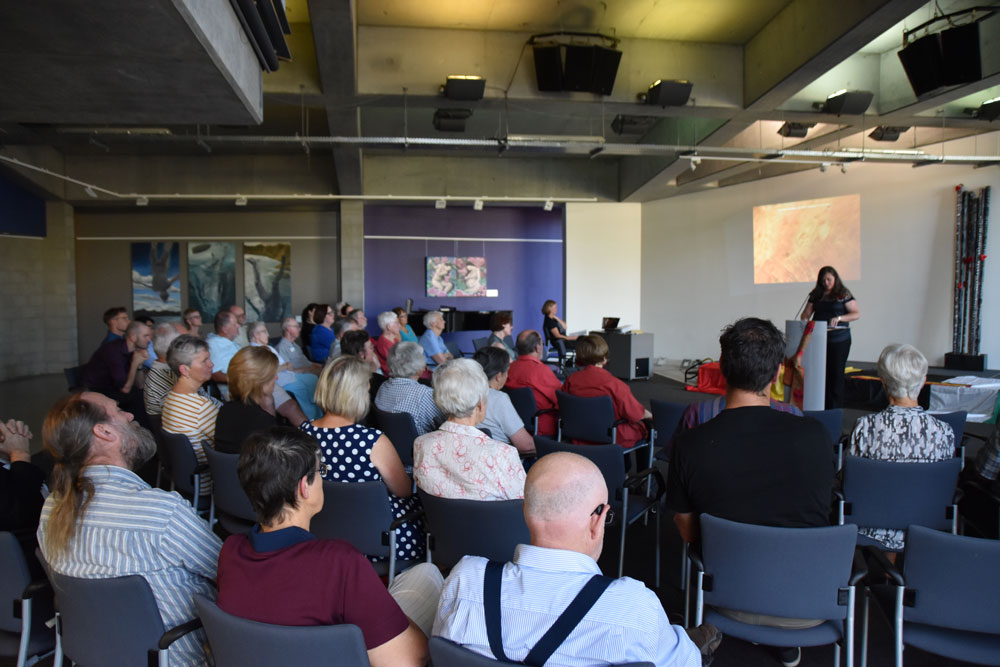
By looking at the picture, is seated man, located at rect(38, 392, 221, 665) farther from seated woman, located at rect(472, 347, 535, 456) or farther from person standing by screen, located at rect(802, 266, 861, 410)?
person standing by screen, located at rect(802, 266, 861, 410)

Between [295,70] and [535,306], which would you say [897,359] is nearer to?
[295,70]

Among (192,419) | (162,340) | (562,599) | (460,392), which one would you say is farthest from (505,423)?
(162,340)

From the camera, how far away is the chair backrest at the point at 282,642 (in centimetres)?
120

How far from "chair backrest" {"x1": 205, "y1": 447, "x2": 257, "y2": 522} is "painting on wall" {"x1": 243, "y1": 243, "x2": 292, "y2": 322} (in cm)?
1014

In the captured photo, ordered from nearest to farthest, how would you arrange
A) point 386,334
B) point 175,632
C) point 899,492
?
point 175,632 → point 899,492 → point 386,334

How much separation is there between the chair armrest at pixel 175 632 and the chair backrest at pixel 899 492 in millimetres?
2393

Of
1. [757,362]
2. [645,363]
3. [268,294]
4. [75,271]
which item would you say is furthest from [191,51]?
[75,271]

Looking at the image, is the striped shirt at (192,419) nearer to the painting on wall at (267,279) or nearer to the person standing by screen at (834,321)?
the person standing by screen at (834,321)

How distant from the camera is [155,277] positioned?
1234cm

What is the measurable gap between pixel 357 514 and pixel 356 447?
264mm

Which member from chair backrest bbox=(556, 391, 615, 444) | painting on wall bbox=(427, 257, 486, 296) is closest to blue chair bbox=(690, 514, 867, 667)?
chair backrest bbox=(556, 391, 615, 444)

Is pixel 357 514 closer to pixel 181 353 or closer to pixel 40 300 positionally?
pixel 181 353

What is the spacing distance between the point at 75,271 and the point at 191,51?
421 inches

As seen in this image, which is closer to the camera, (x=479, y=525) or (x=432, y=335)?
(x=479, y=525)
